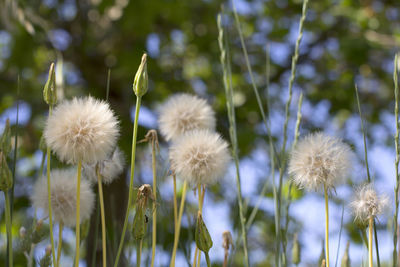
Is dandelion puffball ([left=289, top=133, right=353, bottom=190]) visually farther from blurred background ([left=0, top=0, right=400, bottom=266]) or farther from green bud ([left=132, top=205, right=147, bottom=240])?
blurred background ([left=0, top=0, right=400, bottom=266])

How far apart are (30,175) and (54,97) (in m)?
2.78

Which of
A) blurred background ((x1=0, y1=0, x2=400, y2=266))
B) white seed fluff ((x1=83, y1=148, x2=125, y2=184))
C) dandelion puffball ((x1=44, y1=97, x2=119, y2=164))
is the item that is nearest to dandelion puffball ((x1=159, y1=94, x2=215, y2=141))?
white seed fluff ((x1=83, y1=148, x2=125, y2=184))

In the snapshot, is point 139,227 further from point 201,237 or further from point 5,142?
point 5,142

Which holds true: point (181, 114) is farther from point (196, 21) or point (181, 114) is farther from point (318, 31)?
point (318, 31)

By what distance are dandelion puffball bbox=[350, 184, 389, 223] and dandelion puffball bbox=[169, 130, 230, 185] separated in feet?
0.65

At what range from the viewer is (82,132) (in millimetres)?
609

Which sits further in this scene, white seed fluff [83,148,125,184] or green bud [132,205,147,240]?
white seed fluff [83,148,125,184]

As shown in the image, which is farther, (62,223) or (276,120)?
(276,120)

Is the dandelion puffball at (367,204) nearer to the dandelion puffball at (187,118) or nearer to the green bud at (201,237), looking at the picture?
the green bud at (201,237)

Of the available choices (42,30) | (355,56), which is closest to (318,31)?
(355,56)

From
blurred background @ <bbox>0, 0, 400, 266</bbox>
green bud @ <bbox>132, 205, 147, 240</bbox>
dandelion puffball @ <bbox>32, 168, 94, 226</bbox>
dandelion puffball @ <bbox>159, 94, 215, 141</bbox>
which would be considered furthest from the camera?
blurred background @ <bbox>0, 0, 400, 266</bbox>

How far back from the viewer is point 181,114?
852mm

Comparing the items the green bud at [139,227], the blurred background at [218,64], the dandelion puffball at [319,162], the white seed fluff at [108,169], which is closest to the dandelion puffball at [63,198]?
the white seed fluff at [108,169]

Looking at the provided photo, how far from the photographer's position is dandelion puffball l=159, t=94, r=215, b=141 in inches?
33.3
